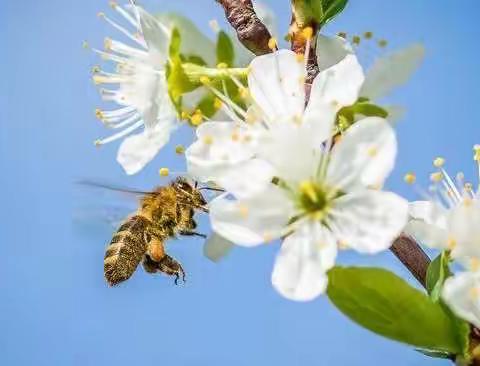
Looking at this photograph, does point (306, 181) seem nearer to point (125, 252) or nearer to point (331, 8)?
point (331, 8)

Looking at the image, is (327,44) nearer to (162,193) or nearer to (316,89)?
(316,89)

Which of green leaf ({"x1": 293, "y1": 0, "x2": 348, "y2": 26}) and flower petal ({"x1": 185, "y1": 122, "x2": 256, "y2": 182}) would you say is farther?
green leaf ({"x1": 293, "y1": 0, "x2": 348, "y2": 26})

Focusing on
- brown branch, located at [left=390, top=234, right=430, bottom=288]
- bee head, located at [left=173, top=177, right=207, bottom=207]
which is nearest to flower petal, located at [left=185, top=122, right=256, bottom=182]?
brown branch, located at [left=390, top=234, right=430, bottom=288]

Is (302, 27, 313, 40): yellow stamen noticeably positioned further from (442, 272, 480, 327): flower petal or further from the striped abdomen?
the striped abdomen

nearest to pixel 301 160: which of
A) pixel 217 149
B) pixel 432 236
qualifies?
pixel 217 149

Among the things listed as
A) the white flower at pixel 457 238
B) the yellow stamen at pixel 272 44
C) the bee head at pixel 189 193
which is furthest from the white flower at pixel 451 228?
the bee head at pixel 189 193

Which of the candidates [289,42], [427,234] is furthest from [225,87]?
[427,234]
